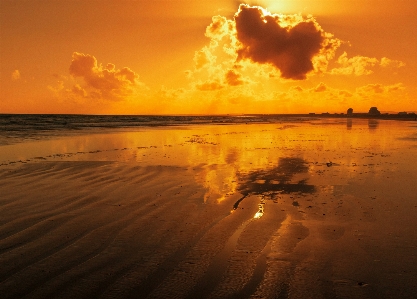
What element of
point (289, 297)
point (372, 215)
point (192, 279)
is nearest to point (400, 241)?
point (372, 215)

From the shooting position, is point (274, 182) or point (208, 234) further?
point (274, 182)

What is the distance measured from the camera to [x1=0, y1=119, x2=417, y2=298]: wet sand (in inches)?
158

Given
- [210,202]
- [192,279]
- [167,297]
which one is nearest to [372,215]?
[210,202]

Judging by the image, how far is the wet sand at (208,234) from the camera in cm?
401

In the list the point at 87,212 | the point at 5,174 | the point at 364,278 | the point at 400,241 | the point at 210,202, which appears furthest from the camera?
the point at 5,174

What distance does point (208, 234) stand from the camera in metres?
5.68

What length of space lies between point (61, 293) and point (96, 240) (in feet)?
5.48

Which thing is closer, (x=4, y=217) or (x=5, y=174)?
(x=4, y=217)

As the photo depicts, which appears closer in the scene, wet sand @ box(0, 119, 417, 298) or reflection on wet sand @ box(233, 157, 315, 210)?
wet sand @ box(0, 119, 417, 298)

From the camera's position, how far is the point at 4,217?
21.7 feet

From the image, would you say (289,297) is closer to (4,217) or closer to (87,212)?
(87,212)

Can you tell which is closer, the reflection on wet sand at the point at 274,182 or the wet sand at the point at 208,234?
the wet sand at the point at 208,234

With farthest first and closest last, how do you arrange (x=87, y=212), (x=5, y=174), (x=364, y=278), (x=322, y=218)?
(x=5, y=174), (x=87, y=212), (x=322, y=218), (x=364, y=278)

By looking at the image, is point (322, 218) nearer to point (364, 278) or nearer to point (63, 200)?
point (364, 278)
